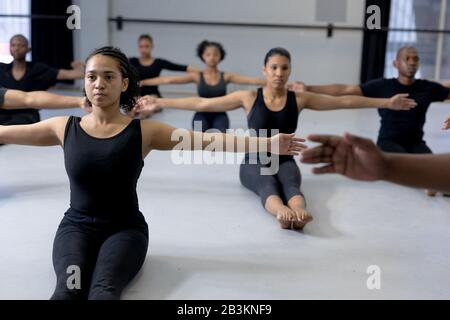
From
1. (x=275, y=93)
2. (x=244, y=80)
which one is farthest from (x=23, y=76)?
(x=275, y=93)

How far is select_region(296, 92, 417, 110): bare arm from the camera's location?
316cm

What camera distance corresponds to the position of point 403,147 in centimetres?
366

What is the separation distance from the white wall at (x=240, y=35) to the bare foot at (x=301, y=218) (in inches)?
215

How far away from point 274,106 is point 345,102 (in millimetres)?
421

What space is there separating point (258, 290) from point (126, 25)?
6341 millimetres

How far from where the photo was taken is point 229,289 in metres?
1.98

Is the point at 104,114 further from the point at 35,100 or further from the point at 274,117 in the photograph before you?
the point at 274,117

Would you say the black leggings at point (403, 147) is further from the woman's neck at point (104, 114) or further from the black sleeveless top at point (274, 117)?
the woman's neck at point (104, 114)

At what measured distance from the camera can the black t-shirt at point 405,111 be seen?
3.69m

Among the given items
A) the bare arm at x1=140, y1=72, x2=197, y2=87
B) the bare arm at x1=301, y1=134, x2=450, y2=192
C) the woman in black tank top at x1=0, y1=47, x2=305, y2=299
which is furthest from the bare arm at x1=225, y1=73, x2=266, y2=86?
the bare arm at x1=301, y1=134, x2=450, y2=192

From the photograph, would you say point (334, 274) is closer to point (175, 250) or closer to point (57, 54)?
point (175, 250)

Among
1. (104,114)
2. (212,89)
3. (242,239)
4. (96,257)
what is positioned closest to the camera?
(96,257)

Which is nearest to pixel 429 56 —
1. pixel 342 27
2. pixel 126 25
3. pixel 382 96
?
pixel 342 27

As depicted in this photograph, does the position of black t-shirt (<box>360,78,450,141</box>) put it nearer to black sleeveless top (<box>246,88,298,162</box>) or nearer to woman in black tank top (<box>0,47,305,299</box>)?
black sleeveless top (<box>246,88,298,162</box>)
